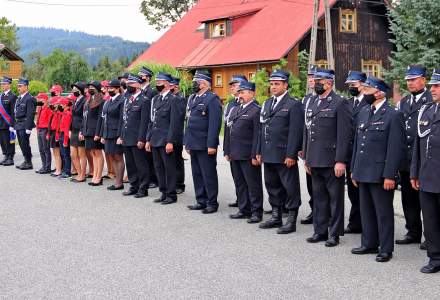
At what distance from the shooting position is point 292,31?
31062mm

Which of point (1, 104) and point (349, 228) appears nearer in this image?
point (349, 228)

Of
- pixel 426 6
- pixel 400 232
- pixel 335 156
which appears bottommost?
pixel 400 232

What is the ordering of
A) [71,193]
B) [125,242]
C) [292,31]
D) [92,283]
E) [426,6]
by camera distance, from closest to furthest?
[92,283]
[125,242]
[71,193]
[426,6]
[292,31]

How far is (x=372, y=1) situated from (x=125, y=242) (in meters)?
30.1

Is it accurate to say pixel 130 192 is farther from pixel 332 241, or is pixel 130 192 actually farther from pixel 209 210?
pixel 332 241

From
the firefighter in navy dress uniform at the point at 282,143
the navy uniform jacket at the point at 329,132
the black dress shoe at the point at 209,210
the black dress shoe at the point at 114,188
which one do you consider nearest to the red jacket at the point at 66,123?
the black dress shoe at the point at 114,188

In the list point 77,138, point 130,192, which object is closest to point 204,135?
point 130,192

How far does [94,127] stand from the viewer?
11.5 meters

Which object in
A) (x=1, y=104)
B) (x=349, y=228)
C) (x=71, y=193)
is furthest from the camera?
(x=1, y=104)

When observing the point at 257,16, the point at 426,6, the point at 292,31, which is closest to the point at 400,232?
the point at 426,6

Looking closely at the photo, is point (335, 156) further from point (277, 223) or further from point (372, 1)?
point (372, 1)

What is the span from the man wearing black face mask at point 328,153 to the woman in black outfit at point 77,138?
5768 mm

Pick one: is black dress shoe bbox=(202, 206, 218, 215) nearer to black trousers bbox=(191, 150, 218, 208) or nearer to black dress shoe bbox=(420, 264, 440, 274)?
black trousers bbox=(191, 150, 218, 208)

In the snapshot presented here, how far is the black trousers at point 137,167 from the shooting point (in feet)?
34.2
